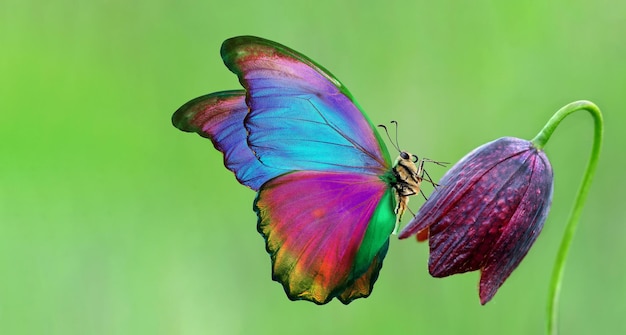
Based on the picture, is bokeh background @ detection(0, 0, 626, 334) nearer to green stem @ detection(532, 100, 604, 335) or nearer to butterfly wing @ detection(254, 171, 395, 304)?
green stem @ detection(532, 100, 604, 335)

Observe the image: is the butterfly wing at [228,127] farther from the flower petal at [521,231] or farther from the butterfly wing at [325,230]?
the flower petal at [521,231]

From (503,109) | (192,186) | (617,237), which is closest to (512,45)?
(503,109)

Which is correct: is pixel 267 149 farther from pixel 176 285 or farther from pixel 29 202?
pixel 29 202

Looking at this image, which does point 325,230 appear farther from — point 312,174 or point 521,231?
point 521,231

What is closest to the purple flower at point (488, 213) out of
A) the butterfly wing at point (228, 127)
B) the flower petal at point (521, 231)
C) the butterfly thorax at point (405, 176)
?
Result: the flower petal at point (521, 231)

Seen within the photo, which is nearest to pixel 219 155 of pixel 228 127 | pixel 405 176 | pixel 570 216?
pixel 228 127

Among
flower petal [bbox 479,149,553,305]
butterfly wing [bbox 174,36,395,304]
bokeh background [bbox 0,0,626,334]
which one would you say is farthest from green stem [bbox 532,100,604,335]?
butterfly wing [bbox 174,36,395,304]
